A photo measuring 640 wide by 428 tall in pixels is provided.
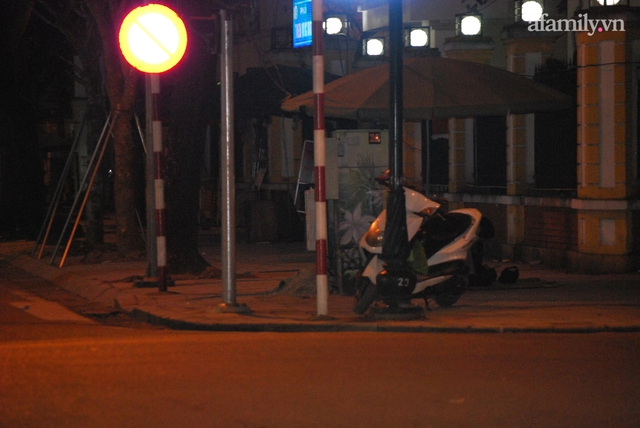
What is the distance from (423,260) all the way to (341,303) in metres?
1.37

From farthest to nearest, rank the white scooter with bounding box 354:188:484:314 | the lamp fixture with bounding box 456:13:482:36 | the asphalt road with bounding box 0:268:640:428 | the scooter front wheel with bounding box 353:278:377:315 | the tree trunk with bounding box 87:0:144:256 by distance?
1. the lamp fixture with bounding box 456:13:482:36
2. the tree trunk with bounding box 87:0:144:256
3. the scooter front wheel with bounding box 353:278:377:315
4. the white scooter with bounding box 354:188:484:314
5. the asphalt road with bounding box 0:268:640:428

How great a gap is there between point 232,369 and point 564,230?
26.2 feet

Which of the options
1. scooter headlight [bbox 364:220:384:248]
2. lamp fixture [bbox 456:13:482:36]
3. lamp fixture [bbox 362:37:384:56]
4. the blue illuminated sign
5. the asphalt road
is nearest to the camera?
the asphalt road

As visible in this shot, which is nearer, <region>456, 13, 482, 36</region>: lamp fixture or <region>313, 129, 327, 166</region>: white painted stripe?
<region>313, 129, 327, 166</region>: white painted stripe

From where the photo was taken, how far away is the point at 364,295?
31.6ft

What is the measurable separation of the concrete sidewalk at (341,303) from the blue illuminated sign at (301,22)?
408 inches

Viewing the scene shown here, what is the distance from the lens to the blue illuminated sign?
79.2 ft

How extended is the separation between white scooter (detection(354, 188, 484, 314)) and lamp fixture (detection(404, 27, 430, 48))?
1172cm

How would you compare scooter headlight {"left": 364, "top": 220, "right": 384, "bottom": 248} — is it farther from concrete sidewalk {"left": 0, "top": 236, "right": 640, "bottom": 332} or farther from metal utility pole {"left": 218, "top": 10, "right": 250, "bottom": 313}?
metal utility pole {"left": 218, "top": 10, "right": 250, "bottom": 313}

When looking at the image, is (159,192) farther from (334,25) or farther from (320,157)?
(334,25)

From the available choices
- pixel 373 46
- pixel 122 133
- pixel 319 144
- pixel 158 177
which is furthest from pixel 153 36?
pixel 373 46

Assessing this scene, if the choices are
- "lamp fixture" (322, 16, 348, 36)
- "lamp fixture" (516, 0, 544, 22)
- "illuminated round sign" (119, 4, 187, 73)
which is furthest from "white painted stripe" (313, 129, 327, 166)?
"lamp fixture" (322, 16, 348, 36)

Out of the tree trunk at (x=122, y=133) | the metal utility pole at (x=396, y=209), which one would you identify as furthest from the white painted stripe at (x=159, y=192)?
the tree trunk at (x=122, y=133)

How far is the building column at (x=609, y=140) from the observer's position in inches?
498
